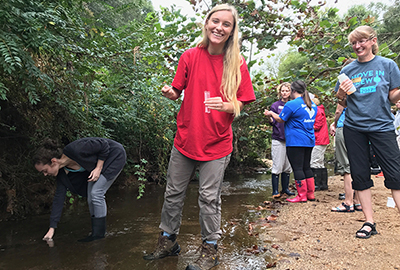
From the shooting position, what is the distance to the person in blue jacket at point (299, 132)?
4.82m

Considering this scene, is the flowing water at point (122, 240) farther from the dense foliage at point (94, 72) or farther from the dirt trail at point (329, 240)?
the dense foliage at point (94, 72)

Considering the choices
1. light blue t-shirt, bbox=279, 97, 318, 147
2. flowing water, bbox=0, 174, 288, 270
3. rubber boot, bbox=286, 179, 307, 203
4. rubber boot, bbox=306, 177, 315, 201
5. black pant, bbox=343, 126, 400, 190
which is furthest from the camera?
rubber boot, bbox=306, 177, 315, 201

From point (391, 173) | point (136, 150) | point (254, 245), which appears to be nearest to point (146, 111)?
point (136, 150)

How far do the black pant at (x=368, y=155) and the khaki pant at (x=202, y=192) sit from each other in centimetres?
146

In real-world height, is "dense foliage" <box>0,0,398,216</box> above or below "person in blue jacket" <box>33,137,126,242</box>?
above

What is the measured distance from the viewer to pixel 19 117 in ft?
13.5

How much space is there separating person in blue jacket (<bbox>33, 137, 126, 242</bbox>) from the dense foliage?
0.57m

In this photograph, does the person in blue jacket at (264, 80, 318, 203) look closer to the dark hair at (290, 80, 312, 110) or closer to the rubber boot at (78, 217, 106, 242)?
the dark hair at (290, 80, 312, 110)

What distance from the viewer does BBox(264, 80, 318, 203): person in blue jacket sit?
4.82 meters

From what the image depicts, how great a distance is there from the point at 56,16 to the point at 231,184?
17.4ft

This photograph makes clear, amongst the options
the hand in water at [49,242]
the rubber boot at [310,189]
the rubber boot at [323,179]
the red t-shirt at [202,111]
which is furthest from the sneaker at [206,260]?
the rubber boot at [323,179]

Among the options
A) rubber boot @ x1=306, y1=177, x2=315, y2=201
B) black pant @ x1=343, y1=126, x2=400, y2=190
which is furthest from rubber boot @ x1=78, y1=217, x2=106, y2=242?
rubber boot @ x1=306, y1=177, x2=315, y2=201

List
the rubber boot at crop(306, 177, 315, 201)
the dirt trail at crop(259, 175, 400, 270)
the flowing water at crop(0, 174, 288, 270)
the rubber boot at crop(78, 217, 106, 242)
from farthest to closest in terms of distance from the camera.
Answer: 1. the rubber boot at crop(306, 177, 315, 201)
2. the rubber boot at crop(78, 217, 106, 242)
3. the flowing water at crop(0, 174, 288, 270)
4. the dirt trail at crop(259, 175, 400, 270)

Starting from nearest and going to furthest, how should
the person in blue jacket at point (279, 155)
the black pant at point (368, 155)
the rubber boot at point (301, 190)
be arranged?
the black pant at point (368, 155)
the rubber boot at point (301, 190)
the person in blue jacket at point (279, 155)
